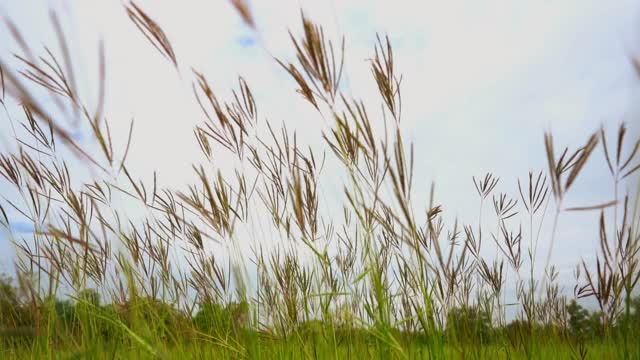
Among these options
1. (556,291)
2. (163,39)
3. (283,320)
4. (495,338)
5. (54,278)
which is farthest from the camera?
(556,291)

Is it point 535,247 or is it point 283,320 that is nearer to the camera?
point 283,320

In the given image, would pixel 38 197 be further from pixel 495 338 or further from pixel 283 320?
pixel 495 338

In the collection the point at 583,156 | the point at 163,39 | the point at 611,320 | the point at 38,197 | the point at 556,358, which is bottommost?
the point at 556,358

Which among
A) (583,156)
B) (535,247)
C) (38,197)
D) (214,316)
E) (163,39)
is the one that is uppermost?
(163,39)

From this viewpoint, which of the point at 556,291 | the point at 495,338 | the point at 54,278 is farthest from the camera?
the point at 556,291

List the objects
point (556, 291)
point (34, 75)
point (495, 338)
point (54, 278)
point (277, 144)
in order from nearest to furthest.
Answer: point (34, 75) < point (277, 144) < point (54, 278) < point (495, 338) < point (556, 291)

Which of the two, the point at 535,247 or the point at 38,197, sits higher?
the point at 38,197

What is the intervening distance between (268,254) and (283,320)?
0.30 m

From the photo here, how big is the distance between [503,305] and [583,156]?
64.8 inches

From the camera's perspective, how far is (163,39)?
1398 mm

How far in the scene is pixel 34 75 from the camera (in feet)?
5.18

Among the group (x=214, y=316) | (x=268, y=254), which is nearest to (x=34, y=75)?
(x=268, y=254)

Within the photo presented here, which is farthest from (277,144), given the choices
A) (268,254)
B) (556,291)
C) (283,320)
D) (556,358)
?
(556,291)

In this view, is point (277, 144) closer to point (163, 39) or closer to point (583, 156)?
point (163, 39)
